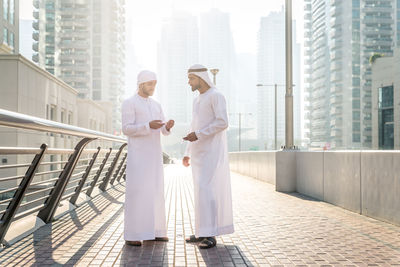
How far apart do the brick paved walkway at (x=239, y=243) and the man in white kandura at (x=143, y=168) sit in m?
0.21

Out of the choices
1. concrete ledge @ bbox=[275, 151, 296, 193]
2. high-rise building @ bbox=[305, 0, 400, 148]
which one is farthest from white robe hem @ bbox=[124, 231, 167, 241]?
high-rise building @ bbox=[305, 0, 400, 148]

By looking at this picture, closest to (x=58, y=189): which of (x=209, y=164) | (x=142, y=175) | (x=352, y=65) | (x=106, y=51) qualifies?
(x=142, y=175)

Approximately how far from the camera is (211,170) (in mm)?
5398

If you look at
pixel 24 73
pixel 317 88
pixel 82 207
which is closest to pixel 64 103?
pixel 24 73

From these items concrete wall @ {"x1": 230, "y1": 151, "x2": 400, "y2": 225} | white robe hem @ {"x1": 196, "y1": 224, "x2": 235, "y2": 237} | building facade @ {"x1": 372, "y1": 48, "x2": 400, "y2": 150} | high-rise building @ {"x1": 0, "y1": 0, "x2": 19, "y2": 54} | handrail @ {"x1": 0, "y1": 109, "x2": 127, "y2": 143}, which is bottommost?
white robe hem @ {"x1": 196, "y1": 224, "x2": 235, "y2": 237}

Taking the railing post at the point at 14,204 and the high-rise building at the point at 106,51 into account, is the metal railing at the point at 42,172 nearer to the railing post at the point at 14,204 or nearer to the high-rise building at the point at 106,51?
the railing post at the point at 14,204

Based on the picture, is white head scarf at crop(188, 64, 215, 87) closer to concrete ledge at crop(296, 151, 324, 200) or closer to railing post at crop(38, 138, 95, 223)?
railing post at crop(38, 138, 95, 223)

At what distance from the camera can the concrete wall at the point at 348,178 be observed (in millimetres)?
6594

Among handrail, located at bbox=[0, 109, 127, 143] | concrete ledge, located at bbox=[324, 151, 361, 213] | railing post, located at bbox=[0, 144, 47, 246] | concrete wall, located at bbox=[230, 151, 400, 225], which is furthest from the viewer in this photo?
concrete ledge, located at bbox=[324, 151, 361, 213]

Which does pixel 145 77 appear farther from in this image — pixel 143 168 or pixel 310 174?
pixel 310 174

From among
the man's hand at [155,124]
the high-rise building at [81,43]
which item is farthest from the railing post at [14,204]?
the high-rise building at [81,43]

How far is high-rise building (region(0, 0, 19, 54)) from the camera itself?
52.9m

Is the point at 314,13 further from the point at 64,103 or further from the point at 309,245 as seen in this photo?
the point at 309,245

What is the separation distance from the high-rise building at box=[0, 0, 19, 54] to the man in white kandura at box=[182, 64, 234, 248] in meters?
50.9
